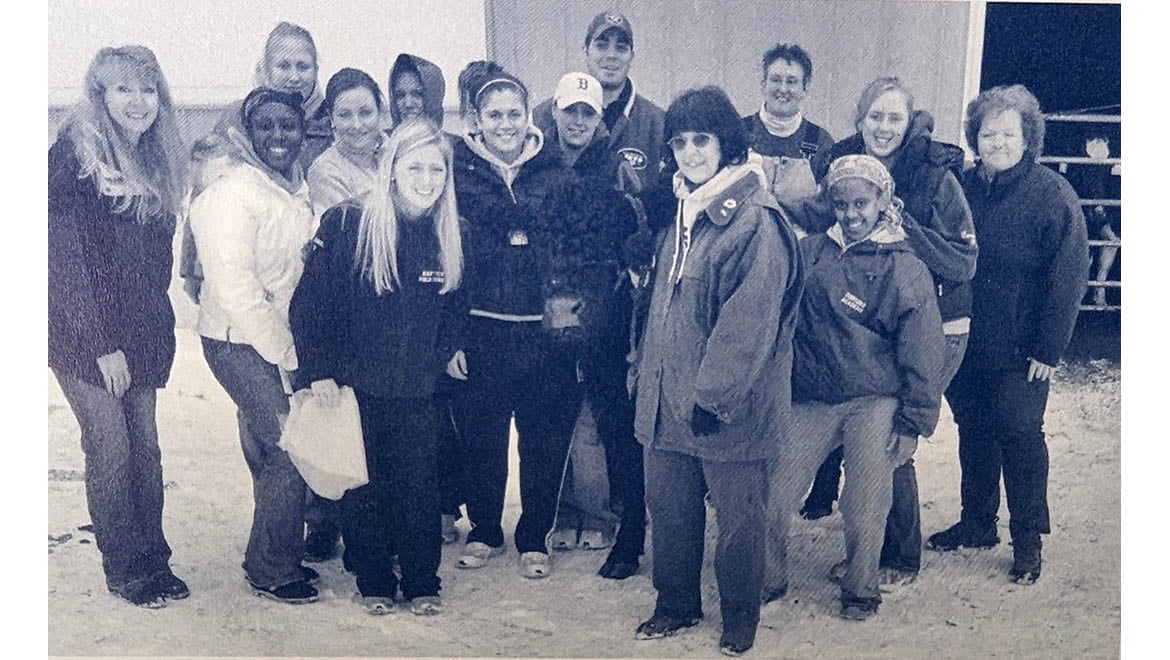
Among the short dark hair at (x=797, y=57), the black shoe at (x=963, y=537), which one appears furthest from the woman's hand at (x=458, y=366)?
the black shoe at (x=963, y=537)

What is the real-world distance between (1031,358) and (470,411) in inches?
61.0

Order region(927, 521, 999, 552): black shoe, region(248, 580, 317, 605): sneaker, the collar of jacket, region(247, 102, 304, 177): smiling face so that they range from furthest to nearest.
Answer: region(927, 521, 999, 552): black shoe
region(248, 580, 317, 605): sneaker
region(247, 102, 304, 177): smiling face
the collar of jacket

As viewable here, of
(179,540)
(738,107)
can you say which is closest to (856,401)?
(738,107)

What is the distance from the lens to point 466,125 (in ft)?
9.46

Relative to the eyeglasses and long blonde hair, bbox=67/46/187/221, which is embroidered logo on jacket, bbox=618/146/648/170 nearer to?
the eyeglasses

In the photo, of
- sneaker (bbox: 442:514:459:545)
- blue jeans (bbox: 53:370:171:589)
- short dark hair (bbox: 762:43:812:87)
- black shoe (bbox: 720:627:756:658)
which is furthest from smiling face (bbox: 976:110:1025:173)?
Result: blue jeans (bbox: 53:370:171:589)

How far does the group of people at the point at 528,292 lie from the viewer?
284 cm

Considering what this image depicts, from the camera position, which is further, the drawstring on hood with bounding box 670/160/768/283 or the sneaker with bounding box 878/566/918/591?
the sneaker with bounding box 878/566/918/591

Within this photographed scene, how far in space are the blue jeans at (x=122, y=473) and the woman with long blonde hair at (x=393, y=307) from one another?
0.47 meters

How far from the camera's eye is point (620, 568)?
3.00 m

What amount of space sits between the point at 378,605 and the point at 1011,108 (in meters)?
2.18

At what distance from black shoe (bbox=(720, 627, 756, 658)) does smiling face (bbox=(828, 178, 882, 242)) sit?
1.07 m

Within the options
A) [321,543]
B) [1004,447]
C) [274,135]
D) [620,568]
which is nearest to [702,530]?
[620,568]

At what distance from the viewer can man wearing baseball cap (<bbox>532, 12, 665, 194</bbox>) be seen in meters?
2.89
